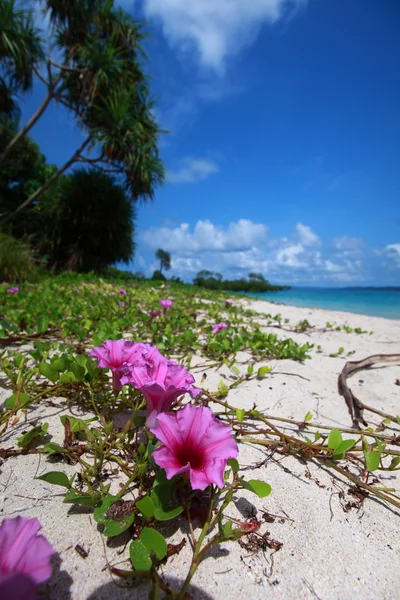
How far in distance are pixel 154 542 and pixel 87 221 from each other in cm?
1072

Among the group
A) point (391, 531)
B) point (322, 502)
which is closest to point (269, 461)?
point (322, 502)

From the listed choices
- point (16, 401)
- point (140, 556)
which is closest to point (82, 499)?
point (140, 556)

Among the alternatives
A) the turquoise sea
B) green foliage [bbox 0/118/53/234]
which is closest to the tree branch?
green foliage [bbox 0/118/53/234]

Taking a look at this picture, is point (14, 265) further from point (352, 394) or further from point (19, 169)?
point (19, 169)

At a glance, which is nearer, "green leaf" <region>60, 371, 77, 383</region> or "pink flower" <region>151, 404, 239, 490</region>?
"pink flower" <region>151, 404, 239, 490</region>

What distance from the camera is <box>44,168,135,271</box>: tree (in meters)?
10.1

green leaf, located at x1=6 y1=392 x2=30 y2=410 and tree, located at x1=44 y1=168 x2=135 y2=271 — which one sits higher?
tree, located at x1=44 y1=168 x2=135 y2=271

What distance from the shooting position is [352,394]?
1527 millimetres

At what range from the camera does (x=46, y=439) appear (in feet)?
3.44

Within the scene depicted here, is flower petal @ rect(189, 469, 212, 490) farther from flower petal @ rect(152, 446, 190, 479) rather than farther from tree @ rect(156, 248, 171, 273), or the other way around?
tree @ rect(156, 248, 171, 273)

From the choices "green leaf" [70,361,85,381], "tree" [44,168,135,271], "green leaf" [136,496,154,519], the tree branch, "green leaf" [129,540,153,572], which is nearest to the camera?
"green leaf" [129,540,153,572]

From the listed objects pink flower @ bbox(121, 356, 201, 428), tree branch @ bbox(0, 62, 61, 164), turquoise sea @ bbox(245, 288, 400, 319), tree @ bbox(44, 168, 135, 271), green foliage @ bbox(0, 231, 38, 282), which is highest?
tree branch @ bbox(0, 62, 61, 164)

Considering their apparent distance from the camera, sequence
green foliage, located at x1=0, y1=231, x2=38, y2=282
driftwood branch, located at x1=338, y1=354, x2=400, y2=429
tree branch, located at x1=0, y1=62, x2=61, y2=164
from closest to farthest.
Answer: driftwood branch, located at x1=338, y1=354, x2=400, y2=429 → green foliage, located at x1=0, y1=231, x2=38, y2=282 → tree branch, located at x1=0, y1=62, x2=61, y2=164

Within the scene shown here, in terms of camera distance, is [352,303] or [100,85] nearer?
[100,85]
